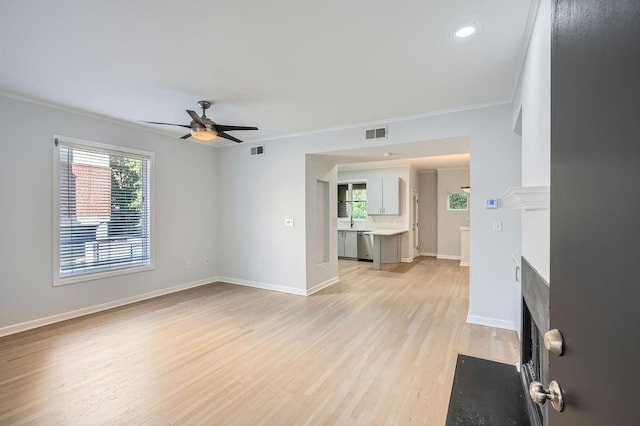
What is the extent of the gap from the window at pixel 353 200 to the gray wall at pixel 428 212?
1881 millimetres

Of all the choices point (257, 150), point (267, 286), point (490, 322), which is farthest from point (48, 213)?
point (490, 322)

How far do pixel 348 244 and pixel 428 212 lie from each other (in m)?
2.83

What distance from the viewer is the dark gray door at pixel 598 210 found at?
467mm

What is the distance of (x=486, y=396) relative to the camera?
1.78 metres

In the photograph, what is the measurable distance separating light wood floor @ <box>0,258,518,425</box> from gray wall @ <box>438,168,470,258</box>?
4.50 metres

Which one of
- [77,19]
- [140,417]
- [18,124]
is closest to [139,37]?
[77,19]

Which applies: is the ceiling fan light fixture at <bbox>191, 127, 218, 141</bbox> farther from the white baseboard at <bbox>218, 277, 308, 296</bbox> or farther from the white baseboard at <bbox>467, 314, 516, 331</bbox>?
the white baseboard at <bbox>467, 314, 516, 331</bbox>

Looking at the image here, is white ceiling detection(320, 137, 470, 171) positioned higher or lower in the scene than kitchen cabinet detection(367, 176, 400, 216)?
higher

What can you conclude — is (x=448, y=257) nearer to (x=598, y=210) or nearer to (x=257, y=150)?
(x=257, y=150)

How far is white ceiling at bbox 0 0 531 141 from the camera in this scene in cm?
205

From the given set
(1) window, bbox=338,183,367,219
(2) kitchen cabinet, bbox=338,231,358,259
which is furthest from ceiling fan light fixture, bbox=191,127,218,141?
(1) window, bbox=338,183,367,219

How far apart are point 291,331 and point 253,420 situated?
5.15ft

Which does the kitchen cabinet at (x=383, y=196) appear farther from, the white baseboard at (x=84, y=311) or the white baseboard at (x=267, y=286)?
the white baseboard at (x=84, y=311)

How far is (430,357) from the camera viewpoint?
9.72 ft
